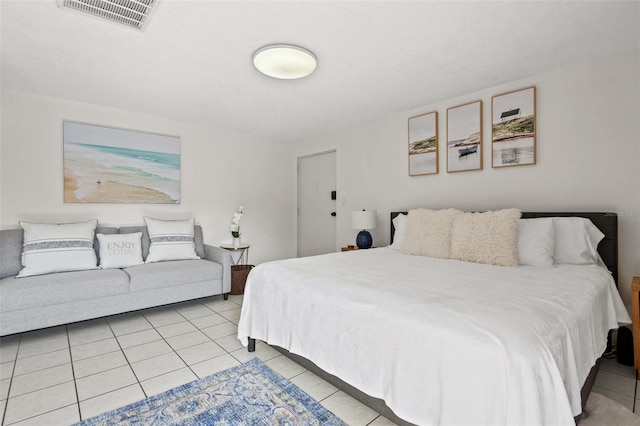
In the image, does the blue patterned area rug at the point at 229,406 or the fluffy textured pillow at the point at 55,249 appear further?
the fluffy textured pillow at the point at 55,249

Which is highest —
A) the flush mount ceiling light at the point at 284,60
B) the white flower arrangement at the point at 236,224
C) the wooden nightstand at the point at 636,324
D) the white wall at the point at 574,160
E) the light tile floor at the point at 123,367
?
the flush mount ceiling light at the point at 284,60

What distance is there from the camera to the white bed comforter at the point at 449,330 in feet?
3.34

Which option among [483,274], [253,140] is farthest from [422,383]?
[253,140]

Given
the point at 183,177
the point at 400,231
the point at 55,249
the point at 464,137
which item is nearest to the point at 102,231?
the point at 55,249

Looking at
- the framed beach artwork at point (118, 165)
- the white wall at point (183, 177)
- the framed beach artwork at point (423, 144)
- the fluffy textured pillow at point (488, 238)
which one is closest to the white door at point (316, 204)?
the white wall at point (183, 177)

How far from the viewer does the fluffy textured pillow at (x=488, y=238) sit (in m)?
2.34

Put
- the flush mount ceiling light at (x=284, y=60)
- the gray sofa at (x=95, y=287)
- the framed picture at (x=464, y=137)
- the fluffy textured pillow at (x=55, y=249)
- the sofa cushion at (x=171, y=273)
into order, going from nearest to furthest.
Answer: the flush mount ceiling light at (x=284, y=60), the gray sofa at (x=95, y=287), the fluffy textured pillow at (x=55, y=249), the sofa cushion at (x=171, y=273), the framed picture at (x=464, y=137)

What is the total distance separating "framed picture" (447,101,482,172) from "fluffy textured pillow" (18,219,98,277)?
397 cm

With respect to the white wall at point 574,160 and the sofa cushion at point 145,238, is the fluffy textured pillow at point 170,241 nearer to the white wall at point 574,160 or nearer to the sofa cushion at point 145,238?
the sofa cushion at point 145,238

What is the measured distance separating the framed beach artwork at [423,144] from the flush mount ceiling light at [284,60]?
1.69 m

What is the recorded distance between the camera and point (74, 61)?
2.58 metres

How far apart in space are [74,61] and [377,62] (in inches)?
101

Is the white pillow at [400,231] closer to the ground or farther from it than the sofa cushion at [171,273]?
farther from it

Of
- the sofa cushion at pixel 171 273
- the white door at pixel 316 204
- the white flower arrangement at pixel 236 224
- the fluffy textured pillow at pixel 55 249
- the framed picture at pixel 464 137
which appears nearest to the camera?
the fluffy textured pillow at pixel 55 249
